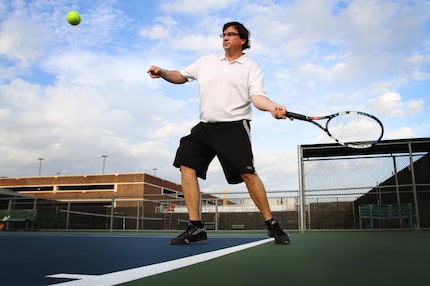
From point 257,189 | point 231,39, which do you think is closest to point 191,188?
point 257,189

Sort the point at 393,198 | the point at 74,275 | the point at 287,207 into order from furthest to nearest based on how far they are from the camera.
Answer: the point at 287,207 < the point at 393,198 < the point at 74,275

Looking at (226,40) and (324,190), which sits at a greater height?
(226,40)

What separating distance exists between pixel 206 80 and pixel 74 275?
2.46 metres

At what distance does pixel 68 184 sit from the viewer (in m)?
52.8

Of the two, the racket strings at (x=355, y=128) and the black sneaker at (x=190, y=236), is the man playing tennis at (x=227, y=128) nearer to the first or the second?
the black sneaker at (x=190, y=236)

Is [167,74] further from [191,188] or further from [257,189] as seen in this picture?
[257,189]

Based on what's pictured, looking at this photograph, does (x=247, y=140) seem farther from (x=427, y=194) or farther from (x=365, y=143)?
(x=427, y=194)

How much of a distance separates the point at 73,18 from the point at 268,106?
3.66 meters

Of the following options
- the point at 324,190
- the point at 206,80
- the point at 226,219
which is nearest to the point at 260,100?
the point at 206,80

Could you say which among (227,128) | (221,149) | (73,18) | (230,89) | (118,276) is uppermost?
(73,18)

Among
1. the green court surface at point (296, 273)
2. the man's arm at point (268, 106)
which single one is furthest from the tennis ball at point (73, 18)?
the green court surface at point (296, 273)

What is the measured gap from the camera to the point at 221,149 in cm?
340

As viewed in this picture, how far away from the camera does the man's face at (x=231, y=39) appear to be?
361 centimetres

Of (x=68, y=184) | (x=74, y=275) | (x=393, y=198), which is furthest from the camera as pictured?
(x=68, y=184)
